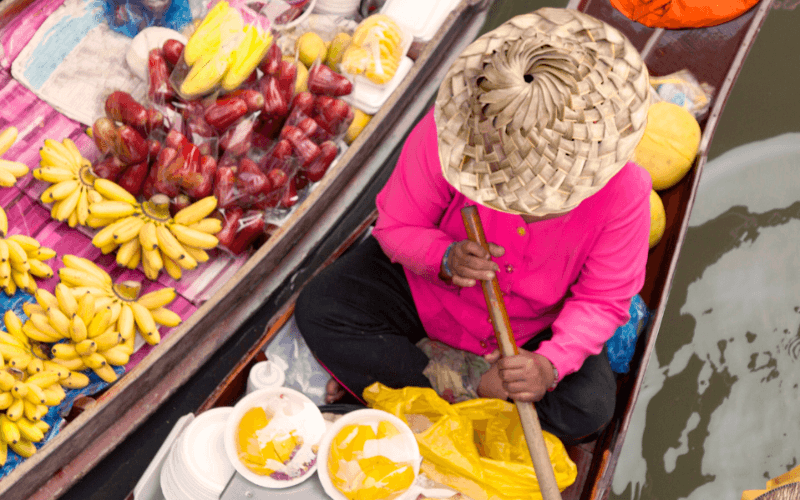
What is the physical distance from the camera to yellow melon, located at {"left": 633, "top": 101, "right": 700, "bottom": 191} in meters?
2.28

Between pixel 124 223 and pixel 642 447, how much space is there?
2.06 metres

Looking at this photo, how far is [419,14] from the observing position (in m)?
2.69

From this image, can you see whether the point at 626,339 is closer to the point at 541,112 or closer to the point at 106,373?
the point at 541,112

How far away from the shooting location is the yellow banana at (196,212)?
81.6 inches

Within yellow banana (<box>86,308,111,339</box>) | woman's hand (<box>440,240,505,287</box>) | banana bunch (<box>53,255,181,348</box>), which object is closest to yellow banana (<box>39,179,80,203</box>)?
banana bunch (<box>53,255,181,348</box>)

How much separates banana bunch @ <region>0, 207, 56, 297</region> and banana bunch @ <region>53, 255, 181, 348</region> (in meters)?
0.08

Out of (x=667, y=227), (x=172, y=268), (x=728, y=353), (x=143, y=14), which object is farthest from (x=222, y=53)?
(x=728, y=353)

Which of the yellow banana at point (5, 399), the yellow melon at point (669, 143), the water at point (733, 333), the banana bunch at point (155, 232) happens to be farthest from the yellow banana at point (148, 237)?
the water at point (733, 333)

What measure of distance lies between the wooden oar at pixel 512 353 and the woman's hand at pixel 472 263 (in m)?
0.02

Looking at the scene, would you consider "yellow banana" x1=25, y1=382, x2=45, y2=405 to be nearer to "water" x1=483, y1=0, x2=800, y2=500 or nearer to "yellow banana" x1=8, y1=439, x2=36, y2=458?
"yellow banana" x1=8, y1=439, x2=36, y2=458

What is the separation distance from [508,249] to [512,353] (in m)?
0.27

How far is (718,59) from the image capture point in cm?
247

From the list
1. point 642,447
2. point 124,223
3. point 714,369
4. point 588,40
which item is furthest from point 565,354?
point 124,223

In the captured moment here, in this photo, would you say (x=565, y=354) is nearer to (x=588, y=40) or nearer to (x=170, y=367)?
(x=588, y=40)
